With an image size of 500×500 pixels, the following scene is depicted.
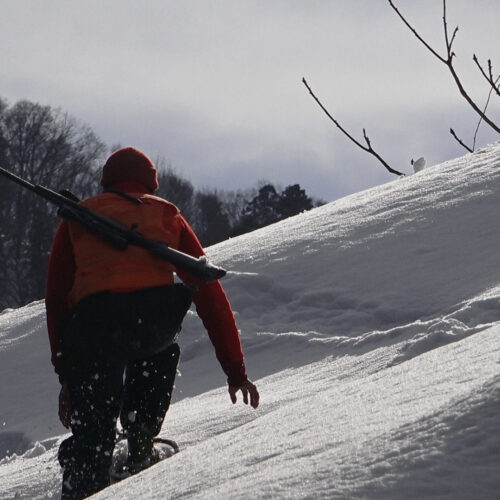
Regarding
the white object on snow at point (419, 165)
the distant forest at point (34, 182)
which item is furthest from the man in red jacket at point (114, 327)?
the distant forest at point (34, 182)

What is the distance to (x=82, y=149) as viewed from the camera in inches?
1729

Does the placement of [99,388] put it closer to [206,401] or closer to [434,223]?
[206,401]

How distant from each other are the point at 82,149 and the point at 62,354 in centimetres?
4131

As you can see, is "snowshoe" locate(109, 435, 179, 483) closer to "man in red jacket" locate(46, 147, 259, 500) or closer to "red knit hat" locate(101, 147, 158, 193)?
"man in red jacket" locate(46, 147, 259, 500)

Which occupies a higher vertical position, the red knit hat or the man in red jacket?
the red knit hat

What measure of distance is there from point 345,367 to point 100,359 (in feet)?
6.50

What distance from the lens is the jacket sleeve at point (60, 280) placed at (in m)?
3.53

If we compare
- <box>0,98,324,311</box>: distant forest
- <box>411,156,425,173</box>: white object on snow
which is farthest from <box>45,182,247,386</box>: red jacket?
<box>0,98,324,311</box>: distant forest

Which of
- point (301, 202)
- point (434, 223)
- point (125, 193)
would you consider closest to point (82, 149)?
point (301, 202)

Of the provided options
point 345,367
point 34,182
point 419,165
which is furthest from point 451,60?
point 34,182

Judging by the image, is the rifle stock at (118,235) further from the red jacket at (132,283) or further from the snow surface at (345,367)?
the snow surface at (345,367)

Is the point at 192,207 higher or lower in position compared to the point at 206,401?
higher

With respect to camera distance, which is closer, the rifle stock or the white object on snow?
the rifle stock

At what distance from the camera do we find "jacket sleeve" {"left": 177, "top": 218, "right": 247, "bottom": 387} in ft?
12.2
